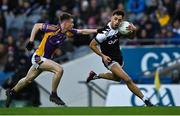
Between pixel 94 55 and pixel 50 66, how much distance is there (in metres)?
6.84

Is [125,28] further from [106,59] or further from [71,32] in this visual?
[71,32]

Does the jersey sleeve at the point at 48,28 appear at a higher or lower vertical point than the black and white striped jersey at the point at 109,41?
higher

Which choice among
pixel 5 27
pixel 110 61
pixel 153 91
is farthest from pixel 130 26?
pixel 5 27

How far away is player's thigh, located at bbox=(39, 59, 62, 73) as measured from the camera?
688 inches

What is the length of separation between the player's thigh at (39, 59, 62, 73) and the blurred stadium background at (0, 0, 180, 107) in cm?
533

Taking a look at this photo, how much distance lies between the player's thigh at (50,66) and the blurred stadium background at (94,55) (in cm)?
533

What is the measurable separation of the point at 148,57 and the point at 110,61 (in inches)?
241

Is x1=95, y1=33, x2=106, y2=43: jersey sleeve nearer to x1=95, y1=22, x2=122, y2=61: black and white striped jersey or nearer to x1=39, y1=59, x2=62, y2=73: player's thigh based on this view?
x1=95, y1=22, x2=122, y2=61: black and white striped jersey

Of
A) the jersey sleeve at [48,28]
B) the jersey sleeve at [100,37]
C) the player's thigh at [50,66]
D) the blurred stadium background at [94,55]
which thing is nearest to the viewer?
the player's thigh at [50,66]

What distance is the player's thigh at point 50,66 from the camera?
1747 centimetres

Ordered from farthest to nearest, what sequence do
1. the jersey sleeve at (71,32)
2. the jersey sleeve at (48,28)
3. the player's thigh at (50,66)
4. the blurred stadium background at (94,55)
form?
the blurred stadium background at (94,55), the jersey sleeve at (71,32), the jersey sleeve at (48,28), the player's thigh at (50,66)

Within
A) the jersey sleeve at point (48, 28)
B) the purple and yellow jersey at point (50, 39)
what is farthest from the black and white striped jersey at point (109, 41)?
the jersey sleeve at point (48, 28)

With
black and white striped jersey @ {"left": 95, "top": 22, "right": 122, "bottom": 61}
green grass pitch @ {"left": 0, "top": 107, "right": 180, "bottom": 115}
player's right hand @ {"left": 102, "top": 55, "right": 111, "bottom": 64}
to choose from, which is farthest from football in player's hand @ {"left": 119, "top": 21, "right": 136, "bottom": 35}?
green grass pitch @ {"left": 0, "top": 107, "right": 180, "bottom": 115}

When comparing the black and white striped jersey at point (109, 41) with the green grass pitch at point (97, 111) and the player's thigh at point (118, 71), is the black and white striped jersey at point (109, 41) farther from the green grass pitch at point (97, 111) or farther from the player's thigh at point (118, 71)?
the green grass pitch at point (97, 111)
